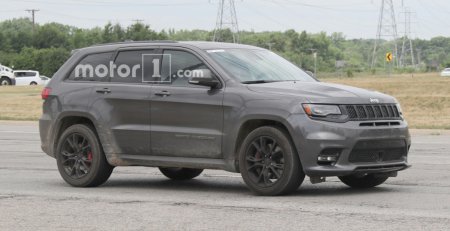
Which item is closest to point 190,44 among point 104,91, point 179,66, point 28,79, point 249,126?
point 179,66

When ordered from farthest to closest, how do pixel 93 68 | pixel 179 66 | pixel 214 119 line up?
pixel 93 68 → pixel 179 66 → pixel 214 119

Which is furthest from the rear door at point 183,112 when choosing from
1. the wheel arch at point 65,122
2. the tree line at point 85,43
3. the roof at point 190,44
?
the tree line at point 85,43

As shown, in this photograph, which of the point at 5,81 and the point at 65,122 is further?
the point at 5,81

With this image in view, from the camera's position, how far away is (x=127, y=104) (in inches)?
443

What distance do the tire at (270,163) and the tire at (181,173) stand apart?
2183mm

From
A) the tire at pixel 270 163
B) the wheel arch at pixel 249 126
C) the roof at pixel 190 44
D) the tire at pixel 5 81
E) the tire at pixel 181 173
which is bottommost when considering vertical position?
the tire at pixel 5 81

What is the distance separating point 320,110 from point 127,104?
2.52 meters

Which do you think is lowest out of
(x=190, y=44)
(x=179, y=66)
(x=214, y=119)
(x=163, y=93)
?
(x=214, y=119)

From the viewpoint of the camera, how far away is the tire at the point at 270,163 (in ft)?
32.5

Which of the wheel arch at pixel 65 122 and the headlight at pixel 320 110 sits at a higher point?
the headlight at pixel 320 110

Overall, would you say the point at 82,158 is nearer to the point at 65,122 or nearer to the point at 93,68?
the point at 65,122

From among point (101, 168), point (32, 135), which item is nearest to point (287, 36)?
point (32, 135)

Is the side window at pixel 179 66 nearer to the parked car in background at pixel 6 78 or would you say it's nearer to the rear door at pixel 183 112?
the rear door at pixel 183 112

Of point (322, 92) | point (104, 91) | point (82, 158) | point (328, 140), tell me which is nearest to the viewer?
point (328, 140)
